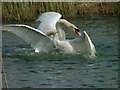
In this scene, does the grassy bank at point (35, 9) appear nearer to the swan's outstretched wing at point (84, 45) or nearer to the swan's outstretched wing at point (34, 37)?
the swan's outstretched wing at point (34, 37)

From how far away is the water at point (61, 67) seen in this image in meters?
7.81

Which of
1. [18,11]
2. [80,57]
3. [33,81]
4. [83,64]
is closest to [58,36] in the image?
[80,57]

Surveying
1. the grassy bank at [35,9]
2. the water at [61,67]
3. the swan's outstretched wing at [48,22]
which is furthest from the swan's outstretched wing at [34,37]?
the grassy bank at [35,9]

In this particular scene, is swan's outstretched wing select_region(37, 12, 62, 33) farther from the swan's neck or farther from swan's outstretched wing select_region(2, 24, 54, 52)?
swan's outstretched wing select_region(2, 24, 54, 52)

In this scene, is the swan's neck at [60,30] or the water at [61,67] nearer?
the water at [61,67]

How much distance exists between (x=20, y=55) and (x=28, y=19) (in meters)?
6.52

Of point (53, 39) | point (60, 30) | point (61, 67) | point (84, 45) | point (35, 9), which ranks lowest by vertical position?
point (61, 67)

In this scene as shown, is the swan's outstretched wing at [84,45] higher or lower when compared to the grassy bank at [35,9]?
lower

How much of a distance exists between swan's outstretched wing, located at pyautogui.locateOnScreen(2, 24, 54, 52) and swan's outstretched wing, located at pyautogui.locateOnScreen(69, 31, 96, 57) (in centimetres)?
64

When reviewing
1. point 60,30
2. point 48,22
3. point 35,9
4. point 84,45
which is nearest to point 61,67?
point 84,45

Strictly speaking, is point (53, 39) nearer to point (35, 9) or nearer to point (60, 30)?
point (60, 30)

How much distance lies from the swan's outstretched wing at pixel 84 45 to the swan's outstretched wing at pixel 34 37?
641mm

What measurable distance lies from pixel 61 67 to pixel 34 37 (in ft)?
6.31

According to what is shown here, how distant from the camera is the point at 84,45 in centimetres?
1032
